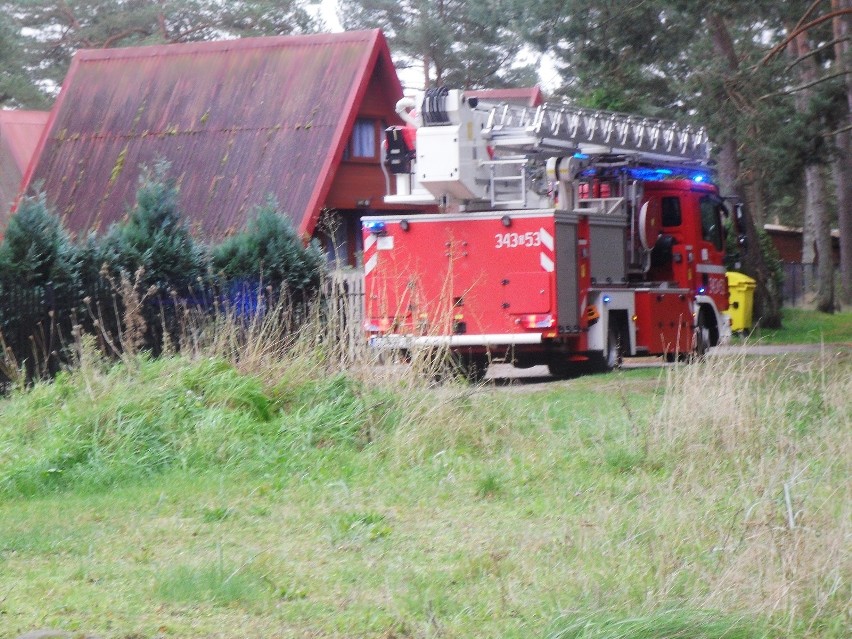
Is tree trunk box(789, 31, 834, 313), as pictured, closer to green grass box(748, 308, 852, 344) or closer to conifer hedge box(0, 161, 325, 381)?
green grass box(748, 308, 852, 344)

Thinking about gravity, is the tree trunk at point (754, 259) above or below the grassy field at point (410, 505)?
above

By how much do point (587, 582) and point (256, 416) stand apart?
5.46 meters

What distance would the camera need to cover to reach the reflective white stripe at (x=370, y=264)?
56.9 ft

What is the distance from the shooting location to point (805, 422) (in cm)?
955

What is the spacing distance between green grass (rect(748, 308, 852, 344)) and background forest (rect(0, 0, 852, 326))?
781 millimetres

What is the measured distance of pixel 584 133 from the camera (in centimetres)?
1745

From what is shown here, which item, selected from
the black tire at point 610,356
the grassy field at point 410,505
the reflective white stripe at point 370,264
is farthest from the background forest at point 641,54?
the grassy field at point 410,505

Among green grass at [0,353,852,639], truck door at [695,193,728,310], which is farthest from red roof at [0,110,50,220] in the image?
green grass at [0,353,852,639]

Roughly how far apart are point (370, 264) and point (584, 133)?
11.5 feet

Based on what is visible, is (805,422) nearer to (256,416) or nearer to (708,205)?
(256,416)

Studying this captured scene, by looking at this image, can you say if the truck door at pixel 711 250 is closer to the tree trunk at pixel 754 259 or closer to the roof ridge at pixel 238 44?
the tree trunk at pixel 754 259

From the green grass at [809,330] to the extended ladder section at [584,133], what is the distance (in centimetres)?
374

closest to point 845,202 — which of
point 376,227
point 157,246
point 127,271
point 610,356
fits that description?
point 610,356

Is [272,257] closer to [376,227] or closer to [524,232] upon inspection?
[376,227]
